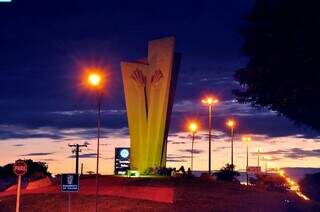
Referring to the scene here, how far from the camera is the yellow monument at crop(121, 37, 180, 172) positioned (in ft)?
210

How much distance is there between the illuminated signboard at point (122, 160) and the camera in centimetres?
6719

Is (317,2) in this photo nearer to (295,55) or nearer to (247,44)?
(295,55)

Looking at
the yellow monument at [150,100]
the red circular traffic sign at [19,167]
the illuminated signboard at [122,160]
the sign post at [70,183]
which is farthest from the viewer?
the illuminated signboard at [122,160]

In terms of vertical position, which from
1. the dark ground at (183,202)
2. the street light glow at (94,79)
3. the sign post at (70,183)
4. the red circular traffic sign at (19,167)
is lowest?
the dark ground at (183,202)

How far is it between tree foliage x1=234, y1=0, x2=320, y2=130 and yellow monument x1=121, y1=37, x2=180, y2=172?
78.9ft

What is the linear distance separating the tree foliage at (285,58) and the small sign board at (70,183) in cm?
1259

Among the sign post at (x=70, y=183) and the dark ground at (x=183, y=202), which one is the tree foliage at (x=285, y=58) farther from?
the sign post at (x=70, y=183)

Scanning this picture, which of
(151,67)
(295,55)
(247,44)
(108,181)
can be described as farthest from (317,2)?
(151,67)

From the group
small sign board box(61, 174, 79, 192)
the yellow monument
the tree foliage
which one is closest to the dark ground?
the tree foliage

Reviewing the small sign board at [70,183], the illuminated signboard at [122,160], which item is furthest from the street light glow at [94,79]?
the illuminated signboard at [122,160]

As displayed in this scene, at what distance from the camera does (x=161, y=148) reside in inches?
2633

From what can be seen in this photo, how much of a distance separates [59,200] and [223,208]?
34.8ft

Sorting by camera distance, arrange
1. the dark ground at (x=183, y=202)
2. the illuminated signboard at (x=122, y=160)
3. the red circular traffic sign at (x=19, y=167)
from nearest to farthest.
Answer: the red circular traffic sign at (x=19, y=167) → the dark ground at (x=183, y=202) → the illuminated signboard at (x=122, y=160)

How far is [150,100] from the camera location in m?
66.1
